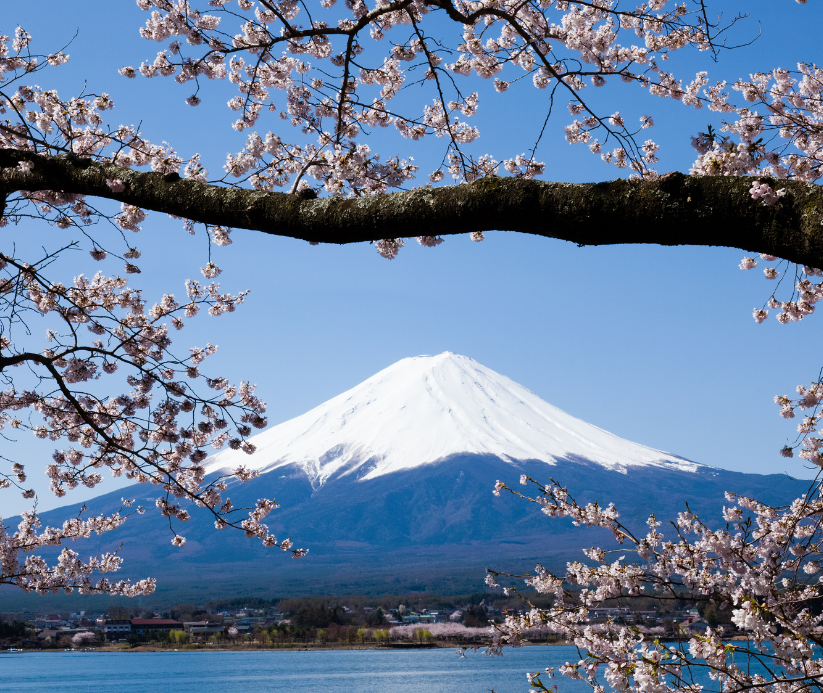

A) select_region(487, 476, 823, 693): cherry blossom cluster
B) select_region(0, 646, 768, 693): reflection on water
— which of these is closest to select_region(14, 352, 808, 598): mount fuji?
select_region(0, 646, 768, 693): reflection on water

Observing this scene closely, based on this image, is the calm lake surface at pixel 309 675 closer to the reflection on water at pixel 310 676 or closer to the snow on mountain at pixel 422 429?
the reflection on water at pixel 310 676

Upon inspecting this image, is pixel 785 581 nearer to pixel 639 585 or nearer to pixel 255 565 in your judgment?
pixel 639 585

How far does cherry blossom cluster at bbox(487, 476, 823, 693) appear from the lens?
2605 millimetres

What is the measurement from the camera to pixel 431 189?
5.82 feet

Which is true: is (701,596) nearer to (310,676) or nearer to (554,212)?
(554,212)

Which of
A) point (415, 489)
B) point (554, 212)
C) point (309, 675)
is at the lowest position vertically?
point (309, 675)

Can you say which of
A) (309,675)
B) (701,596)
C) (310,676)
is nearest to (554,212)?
(701,596)

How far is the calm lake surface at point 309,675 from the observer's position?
1919 inches

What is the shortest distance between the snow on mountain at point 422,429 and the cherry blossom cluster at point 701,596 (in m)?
131

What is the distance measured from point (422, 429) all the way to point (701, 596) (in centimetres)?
14475

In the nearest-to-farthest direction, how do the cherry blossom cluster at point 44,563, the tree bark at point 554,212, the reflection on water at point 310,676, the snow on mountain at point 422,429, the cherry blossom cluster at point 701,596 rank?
the tree bark at point 554,212
the cherry blossom cluster at point 701,596
the cherry blossom cluster at point 44,563
the reflection on water at point 310,676
the snow on mountain at point 422,429

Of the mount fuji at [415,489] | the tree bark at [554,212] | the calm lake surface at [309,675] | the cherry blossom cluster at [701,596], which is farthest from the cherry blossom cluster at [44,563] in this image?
the mount fuji at [415,489]

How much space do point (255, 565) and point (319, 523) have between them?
43.6 ft

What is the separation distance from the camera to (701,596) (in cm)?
320
